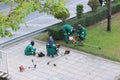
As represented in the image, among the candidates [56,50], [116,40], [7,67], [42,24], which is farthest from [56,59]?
[42,24]

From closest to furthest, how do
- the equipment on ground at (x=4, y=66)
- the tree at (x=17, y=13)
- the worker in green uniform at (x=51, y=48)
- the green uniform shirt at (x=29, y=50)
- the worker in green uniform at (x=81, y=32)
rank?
the tree at (x=17, y=13)
the equipment on ground at (x=4, y=66)
the worker in green uniform at (x=51, y=48)
the green uniform shirt at (x=29, y=50)
the worker in green uniform at (x=81, y=32)

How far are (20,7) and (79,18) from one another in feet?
30.5

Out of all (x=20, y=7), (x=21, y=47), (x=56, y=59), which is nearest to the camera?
(x=20, y=7)

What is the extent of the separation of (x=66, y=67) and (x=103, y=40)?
11.4ft

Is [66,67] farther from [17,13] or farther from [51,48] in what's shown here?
[17,13]

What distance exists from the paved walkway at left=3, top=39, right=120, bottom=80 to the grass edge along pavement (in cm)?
40

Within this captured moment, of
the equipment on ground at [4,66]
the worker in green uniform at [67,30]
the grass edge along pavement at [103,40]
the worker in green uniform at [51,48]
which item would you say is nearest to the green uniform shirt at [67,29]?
the worker in green uniform at [67,30]

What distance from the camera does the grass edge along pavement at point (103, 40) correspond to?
48.5 ft

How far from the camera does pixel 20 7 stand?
29.2ft

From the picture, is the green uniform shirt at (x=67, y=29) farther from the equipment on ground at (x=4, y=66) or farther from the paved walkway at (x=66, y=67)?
→ the equipment on ground at (x=4, y=66)

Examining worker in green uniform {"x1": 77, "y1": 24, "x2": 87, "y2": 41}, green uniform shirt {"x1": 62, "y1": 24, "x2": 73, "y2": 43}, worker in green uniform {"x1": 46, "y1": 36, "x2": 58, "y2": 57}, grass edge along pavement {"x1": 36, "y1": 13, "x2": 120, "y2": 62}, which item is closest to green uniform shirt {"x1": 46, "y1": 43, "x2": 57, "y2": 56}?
worker in green uniform {"x1": 46, "y1": 36, "x2": 58, "y2": 57}

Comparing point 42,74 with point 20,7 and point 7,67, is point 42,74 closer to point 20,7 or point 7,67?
point 7,67

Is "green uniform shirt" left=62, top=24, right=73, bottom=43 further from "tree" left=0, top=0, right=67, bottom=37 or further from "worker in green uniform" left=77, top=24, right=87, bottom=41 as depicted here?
"tree" left=0, top=0, right=67, bottom=37

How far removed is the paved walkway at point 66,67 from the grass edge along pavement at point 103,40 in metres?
0.40
